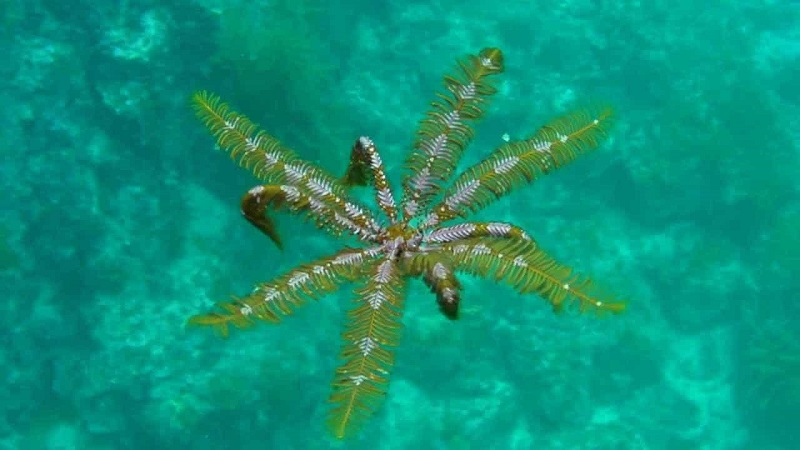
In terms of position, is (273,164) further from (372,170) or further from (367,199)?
(367,199)

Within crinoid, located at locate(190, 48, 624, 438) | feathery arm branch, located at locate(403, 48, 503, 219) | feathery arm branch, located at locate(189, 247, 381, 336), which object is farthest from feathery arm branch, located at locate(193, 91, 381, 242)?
feathery arm branch, located at locate(403, 48, 503, 219)

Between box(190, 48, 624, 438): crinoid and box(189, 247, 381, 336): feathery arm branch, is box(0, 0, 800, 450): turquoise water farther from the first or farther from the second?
box(189, 247, 381, 336): feathery arm branch

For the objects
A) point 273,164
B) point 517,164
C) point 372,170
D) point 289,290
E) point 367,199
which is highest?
point 367,199

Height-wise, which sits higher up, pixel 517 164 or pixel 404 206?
pixel 517 164

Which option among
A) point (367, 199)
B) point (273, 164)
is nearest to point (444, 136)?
point (273, 164)

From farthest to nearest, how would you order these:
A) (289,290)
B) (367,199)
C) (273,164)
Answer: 1. (367,199)
2. (273,164)
3. (289,290)

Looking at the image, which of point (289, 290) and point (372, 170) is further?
point (372, 170)

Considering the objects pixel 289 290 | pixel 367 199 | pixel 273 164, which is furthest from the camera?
pixel 367 199
